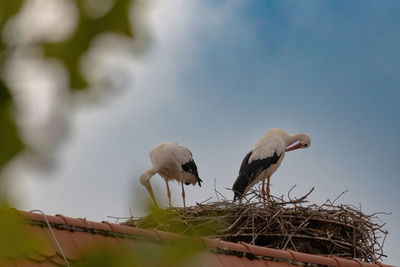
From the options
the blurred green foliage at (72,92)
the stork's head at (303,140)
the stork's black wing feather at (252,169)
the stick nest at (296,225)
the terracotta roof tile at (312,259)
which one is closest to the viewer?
the blurred green foliage at (72,92)

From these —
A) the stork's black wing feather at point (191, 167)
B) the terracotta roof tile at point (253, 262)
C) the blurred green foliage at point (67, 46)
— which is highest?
the stork's black wing feather at point (191, 167)

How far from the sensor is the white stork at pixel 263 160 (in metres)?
9.02

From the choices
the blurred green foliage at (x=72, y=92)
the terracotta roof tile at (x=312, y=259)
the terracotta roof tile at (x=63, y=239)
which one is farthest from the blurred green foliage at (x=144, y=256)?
the terracotta roof tile at (x=312, y=259)

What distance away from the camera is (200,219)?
22.6 feet

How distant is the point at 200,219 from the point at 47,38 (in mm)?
6320

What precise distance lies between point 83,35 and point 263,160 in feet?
28.2

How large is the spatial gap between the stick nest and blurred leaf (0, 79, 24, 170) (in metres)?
6.02

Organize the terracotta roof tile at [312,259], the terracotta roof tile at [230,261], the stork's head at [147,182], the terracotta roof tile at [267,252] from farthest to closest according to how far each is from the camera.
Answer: the terracotta roof tile at [312,259] < the terracotta roof tile at [267,252] < the terracotta roof tile at [230,261] < the stork's head at [147,182]

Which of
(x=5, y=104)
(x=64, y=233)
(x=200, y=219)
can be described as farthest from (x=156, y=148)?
(x=5, y=104)

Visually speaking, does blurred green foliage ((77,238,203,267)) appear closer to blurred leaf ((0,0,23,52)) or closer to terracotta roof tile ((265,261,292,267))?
blurred leaf ((0,0,23,52))

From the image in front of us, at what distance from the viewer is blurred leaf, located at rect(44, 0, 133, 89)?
64 centimetres

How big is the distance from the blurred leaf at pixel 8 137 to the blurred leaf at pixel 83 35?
0.21 ft

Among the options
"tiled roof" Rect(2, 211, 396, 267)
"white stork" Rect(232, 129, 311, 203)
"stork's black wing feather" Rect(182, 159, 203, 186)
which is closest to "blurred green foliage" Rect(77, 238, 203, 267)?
"tiled roof" Rect(2, 211, 396, 267)

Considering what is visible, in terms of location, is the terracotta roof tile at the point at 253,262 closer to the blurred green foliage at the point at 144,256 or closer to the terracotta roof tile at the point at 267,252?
the terracotta roof tile at the point at 267,252
